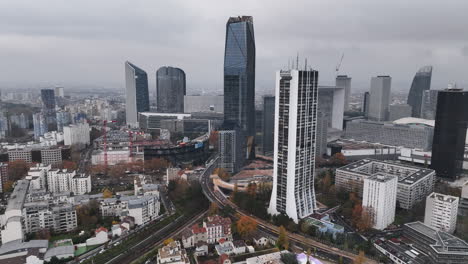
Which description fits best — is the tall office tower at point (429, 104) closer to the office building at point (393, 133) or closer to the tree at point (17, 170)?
the office building at point (393, 133)

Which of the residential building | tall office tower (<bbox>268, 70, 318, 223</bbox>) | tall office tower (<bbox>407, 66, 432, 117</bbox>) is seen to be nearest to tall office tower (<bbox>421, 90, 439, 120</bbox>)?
tall office tower (<bbox>407, 66, 432, 117</bbox>)

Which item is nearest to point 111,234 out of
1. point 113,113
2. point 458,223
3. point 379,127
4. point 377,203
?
point 377,203

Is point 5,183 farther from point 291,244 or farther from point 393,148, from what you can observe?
point 393,148

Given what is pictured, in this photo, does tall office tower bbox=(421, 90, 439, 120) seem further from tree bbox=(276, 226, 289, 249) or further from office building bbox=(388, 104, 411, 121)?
tree bbox=(276, 226, 289, 249)

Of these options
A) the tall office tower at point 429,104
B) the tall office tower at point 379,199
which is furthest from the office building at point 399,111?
the tall office tower at point 379,199

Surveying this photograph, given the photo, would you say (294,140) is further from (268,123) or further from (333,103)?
(333,103)

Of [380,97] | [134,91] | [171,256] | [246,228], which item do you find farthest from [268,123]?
[380,97]

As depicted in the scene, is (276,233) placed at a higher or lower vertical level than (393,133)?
lower
